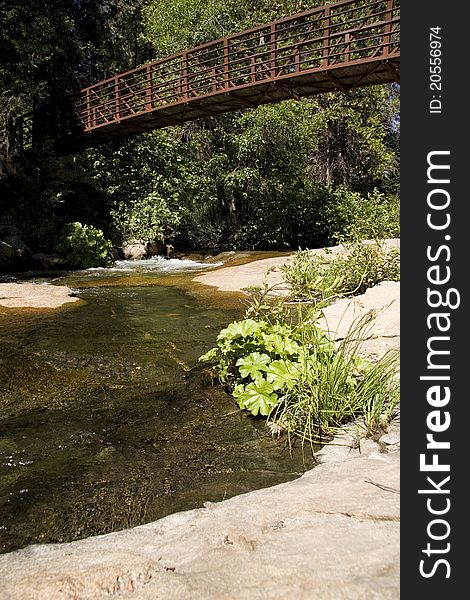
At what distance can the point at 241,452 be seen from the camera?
2.61 m

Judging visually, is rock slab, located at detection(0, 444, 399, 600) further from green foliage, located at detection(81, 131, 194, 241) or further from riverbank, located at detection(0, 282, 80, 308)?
green foliage, located at detection(81, 131, 194, 241)

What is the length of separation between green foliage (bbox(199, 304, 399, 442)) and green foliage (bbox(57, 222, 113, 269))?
1007cm

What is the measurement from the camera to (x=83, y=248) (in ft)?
41.6

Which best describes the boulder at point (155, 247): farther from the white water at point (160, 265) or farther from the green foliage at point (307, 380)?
the green foliage at point (307, 380)

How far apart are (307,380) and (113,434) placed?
1.21 meters

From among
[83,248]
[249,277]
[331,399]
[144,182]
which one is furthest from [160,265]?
[331,399]

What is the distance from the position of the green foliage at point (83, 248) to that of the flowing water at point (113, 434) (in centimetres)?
737

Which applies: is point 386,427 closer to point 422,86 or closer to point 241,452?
point 241,452

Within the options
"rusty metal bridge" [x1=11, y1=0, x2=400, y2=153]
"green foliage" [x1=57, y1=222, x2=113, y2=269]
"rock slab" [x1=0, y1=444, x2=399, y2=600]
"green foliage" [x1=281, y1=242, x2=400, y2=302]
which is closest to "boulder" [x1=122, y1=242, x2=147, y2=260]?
"green foliage" [x1=57, y1=222, x2=113, y2=269]

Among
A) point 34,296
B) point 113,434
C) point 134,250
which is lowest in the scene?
point 113,434

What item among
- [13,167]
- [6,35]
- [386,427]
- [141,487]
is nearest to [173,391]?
[141,487]

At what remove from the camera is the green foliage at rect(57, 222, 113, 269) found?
1257 centimetres

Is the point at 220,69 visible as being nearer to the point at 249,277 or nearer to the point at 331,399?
the point at 249,277

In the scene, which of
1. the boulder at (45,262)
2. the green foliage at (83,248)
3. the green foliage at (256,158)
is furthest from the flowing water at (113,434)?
the green foliage at (256,158)
